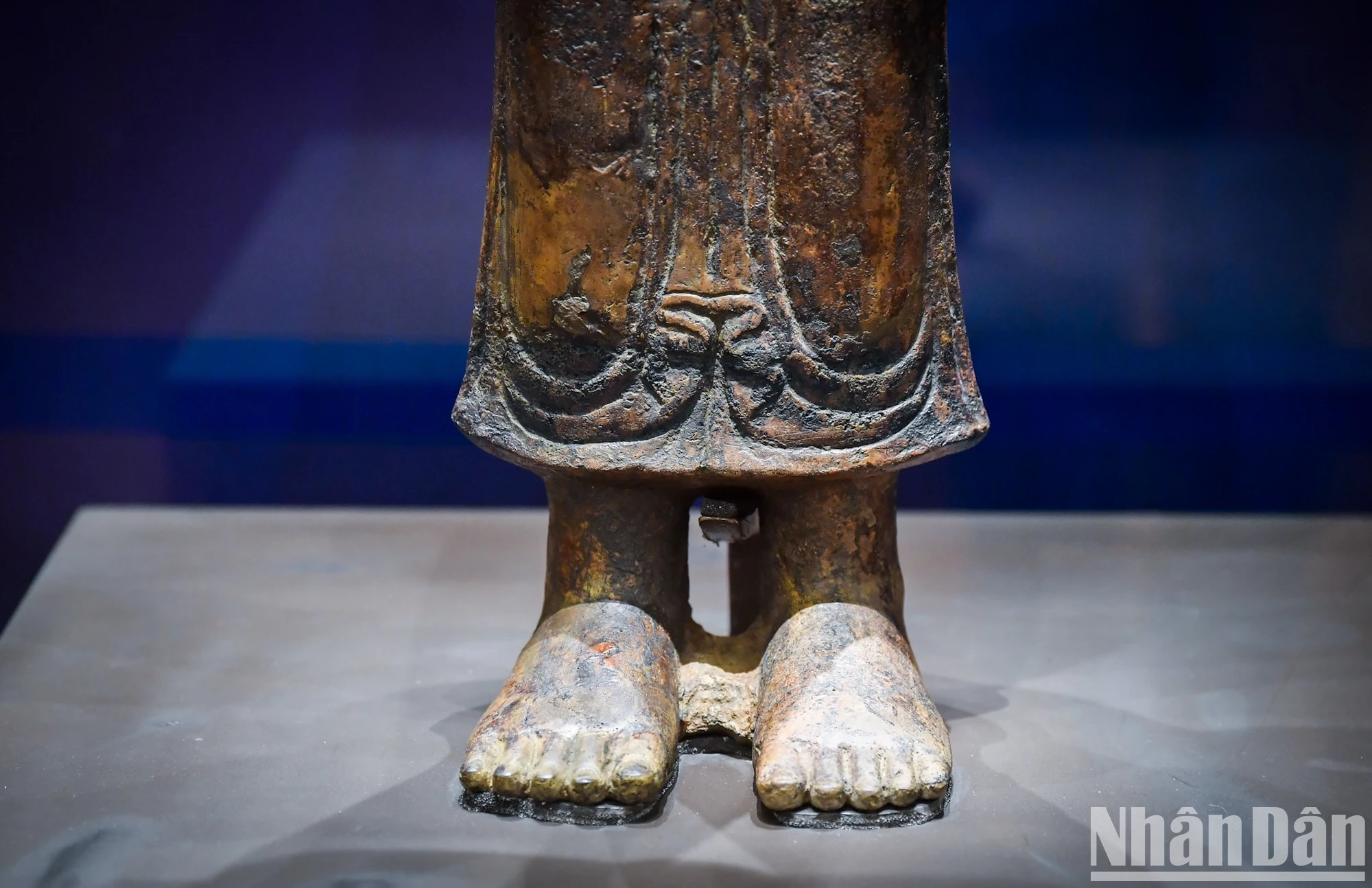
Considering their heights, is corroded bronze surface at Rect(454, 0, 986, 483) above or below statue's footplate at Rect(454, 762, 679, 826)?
above

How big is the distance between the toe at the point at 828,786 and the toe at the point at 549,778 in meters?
0.28

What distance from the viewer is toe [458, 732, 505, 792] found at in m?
1.83

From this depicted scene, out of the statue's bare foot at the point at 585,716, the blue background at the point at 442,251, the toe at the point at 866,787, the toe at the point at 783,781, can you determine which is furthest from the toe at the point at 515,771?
the blue background at the point at 442,251

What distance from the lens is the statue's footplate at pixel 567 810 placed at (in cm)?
180

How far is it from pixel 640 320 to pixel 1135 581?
1.31 meters

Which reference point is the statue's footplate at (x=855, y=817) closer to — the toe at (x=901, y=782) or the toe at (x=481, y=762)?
the toe at (x=901, y=782)

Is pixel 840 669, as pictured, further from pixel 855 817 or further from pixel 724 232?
pixel 724 232

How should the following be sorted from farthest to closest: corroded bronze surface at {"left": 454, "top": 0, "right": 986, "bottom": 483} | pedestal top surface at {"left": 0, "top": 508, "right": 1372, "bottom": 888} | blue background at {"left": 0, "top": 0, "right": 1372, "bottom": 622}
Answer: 1. blue background at {"left": 0, "top": 0, "right": 1372, "bottom": 622}
2. corroded bronze surface at {"left": 454, "top": 0, "right": 986, "bottom": 483}
3. pedestal top surface at {"left": 0, "top": 508, "right": 1372, "bottom": 888}

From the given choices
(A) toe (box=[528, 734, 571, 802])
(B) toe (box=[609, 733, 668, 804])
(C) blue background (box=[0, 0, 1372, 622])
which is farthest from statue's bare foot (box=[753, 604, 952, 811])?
(C) blue background (box=[0, 0, 1372, 622])

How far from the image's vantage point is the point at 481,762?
6.05 feet

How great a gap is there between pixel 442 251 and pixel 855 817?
5.71 ft

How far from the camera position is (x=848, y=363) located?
1.91m

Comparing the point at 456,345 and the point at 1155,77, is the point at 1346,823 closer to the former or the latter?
the point at 1155,77

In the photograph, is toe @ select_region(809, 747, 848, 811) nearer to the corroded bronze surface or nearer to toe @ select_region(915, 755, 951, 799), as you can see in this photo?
toe @ select_region(915, 755, 951, 799)
